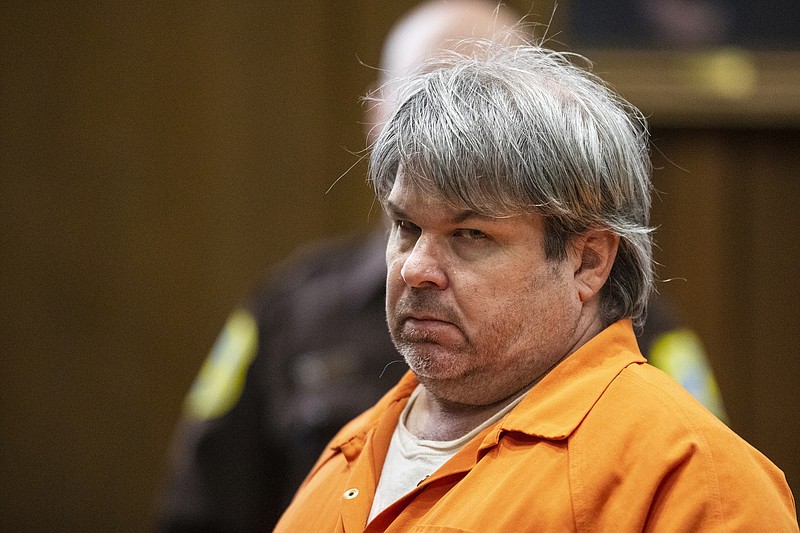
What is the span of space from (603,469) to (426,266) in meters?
0.30

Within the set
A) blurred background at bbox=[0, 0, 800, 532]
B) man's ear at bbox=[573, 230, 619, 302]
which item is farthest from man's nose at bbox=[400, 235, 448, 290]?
blurred background at bbox=[0, 0, 800, 532]

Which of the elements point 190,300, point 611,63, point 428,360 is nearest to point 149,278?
point 190,300

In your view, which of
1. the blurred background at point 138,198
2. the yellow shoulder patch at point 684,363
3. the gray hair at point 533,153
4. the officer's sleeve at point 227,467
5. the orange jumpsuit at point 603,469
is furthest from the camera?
the blurred background at point 138,198

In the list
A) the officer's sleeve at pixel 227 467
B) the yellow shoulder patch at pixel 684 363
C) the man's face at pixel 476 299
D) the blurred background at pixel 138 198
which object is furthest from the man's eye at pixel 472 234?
the blurred background at pixel 138 198

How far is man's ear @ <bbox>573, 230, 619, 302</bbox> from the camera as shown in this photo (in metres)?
1.26

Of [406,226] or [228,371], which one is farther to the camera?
[228,371]

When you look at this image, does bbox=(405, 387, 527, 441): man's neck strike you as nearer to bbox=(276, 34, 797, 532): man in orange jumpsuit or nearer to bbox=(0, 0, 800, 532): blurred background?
bbox=(276, 34, 797, 532): man in orange jumpsuit

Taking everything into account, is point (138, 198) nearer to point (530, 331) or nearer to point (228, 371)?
point (228, 371)

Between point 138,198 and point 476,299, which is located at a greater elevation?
point 476,299

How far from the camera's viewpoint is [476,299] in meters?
1.21

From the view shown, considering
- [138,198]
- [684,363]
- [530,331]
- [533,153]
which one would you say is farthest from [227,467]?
[533,153]

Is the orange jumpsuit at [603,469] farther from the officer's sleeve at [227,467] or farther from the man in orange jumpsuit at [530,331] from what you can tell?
the officer's sleeve at [227,467]

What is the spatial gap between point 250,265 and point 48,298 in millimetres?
574

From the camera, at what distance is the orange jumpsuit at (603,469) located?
1.06 meters
